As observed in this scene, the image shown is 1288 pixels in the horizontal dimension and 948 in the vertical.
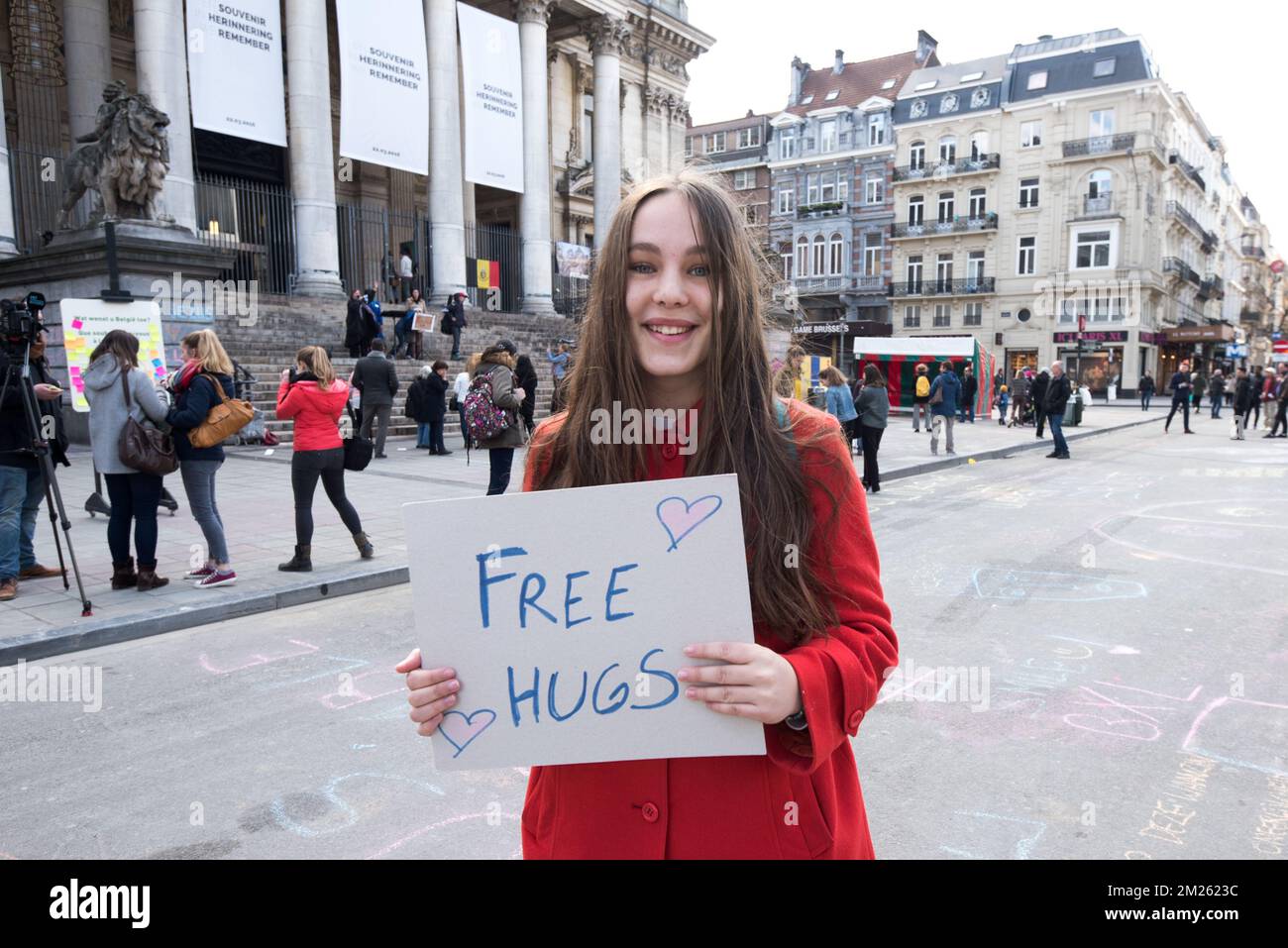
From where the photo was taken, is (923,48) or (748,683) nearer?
(748,683)

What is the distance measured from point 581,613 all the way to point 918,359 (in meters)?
30.6

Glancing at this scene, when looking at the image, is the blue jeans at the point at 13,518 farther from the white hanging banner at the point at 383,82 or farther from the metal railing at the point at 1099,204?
the metal railing at the point at 1099,204

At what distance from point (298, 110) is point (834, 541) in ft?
80.3

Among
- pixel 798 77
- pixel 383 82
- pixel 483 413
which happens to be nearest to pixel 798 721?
pixel 483 413

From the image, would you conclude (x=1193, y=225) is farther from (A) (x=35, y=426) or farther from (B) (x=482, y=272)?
(A) (x=35, y=426)

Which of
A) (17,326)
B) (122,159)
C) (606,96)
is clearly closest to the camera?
(17,326)

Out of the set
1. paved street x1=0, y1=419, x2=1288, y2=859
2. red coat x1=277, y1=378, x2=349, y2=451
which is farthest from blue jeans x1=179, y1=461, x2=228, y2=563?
paved street x1=0, y1=419, x2=1288, y2=859

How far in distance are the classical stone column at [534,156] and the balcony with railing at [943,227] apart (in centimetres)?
3212

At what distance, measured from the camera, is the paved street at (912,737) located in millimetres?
3344

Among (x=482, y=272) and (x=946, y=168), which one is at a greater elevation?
(x=946, y=168)

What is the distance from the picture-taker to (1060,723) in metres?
4.36

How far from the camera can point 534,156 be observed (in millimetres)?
28766

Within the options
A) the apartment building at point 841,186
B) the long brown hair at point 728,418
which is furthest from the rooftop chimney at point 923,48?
the long brown hair at point 728,418
